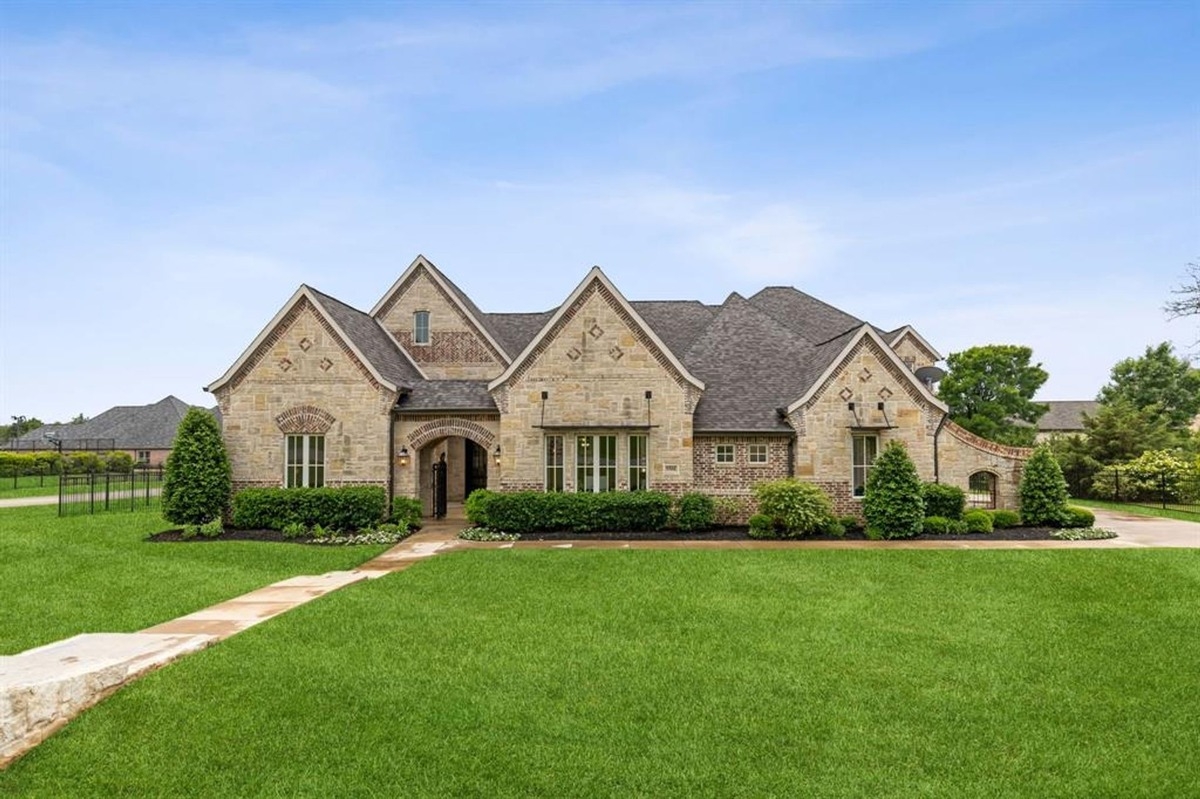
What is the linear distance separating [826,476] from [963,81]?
36.5 feet

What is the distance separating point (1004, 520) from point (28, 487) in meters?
48.2

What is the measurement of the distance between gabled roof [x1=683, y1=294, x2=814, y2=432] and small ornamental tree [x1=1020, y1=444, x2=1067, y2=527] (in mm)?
7378

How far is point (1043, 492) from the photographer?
66.5 feet

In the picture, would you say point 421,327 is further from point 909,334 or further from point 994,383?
point 994,383

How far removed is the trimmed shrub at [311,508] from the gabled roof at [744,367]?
33.1 ft

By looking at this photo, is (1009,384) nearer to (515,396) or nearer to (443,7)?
(515,396)

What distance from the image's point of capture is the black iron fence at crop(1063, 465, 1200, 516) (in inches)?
1111

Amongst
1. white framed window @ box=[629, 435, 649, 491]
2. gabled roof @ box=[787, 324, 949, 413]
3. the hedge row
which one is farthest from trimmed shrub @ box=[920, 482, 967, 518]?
white framed window @ box=[629, 435, 649, 491]

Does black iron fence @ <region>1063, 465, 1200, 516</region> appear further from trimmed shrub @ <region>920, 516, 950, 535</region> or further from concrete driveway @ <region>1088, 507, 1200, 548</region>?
trimmed shrub @ <region>920, 516, 950, 535</region>

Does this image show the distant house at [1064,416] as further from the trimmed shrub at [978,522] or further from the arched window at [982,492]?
the trimmed shrub at [978,522]

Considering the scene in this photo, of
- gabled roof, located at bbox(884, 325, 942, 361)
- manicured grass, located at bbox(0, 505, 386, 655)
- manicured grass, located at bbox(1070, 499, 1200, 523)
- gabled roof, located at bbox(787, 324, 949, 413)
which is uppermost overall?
gabled roof, located at bbox(884, 325, 942, 361)

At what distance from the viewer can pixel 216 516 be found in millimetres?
19438

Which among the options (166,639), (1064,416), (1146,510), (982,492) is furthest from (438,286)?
(1064,416)

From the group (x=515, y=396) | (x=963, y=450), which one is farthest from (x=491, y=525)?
(x=963, y=450)
